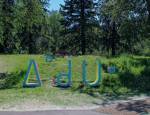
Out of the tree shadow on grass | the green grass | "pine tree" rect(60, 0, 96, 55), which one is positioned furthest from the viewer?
"pine tree" rect(60, 0, 96, 55)

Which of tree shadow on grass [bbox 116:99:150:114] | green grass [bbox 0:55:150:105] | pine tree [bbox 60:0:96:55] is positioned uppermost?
pine tree [bbox 60:0:96:55]

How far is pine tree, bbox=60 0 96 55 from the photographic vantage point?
2105 inches

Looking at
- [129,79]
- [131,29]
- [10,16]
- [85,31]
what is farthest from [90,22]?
[129,79]

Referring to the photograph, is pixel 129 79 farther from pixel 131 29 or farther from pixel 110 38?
pixel 110 38

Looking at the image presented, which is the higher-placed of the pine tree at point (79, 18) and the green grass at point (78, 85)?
the pine tree at point (79, 18)

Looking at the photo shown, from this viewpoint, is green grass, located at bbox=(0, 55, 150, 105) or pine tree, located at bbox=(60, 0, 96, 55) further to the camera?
pine tree, located at bbox=(60, 0, 96, 55)

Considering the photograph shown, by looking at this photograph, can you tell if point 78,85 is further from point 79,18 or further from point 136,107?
point 79,18

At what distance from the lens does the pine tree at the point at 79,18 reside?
175ft

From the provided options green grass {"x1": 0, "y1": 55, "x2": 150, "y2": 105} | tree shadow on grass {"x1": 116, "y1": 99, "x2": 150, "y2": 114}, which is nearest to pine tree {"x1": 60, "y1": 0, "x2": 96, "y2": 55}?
green grass {"x1": 0, "y1": 55, "x2": 150, "y2": 105}

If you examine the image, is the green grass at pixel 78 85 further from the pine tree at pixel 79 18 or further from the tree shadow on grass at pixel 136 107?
the pine tree at pixel 79 18

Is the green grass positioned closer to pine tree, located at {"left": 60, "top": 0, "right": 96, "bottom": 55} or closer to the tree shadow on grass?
the tree shadow on grass

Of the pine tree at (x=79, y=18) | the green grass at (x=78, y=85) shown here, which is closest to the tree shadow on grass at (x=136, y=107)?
the green grass at (x=78, y=85)

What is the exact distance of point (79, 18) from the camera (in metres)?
54.8

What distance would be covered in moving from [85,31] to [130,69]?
37.1m
